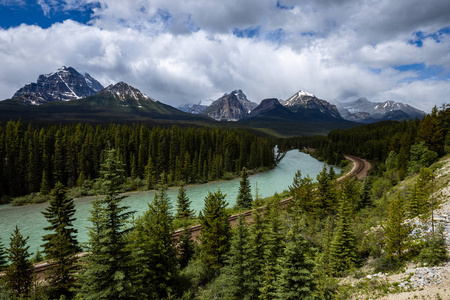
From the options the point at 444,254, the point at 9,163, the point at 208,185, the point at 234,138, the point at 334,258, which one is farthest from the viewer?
the point at 234,138

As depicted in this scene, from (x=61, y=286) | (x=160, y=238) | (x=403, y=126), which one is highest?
(x=403, y=126)

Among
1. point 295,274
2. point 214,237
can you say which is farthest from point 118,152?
point 295,274

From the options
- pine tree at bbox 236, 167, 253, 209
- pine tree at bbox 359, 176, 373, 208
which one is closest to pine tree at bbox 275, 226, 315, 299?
pine tree at bbox 236, 167, 253, 209

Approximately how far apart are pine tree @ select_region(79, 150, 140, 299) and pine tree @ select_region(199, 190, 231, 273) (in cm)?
1074

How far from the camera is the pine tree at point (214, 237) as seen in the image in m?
21.2

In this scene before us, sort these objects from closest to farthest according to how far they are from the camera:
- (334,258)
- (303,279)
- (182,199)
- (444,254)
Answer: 1. (303,279)
2. (444,254)
3. (334,258)
4. (182,199)

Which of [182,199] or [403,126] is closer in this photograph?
[182,199]

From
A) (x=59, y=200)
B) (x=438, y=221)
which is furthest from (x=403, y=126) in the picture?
(x=59, y=200)

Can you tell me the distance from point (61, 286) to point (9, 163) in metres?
58.7

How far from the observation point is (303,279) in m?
12.9

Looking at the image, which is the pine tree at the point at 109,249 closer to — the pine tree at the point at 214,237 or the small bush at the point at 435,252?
the pine tree at the point at 214,237

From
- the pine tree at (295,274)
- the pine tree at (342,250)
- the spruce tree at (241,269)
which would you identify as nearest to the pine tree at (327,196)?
the pine tree at (342,250)

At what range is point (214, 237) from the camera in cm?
2206

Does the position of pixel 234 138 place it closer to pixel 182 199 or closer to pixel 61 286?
pixel 182 199
